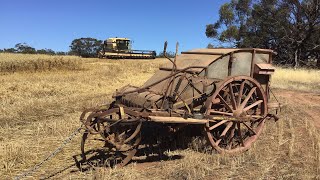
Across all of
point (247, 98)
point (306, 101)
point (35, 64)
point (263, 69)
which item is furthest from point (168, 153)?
point (35, 64)

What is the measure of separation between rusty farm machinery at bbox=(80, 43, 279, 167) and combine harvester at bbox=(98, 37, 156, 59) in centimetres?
3123

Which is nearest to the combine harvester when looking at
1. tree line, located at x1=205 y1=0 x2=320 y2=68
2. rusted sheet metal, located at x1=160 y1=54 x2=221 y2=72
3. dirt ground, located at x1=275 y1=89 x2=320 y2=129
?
tree line, located at x1=205 y1=0 x2=320 y2=68

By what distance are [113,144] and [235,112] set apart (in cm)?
228

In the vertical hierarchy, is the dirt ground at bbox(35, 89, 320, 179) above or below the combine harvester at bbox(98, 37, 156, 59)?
below

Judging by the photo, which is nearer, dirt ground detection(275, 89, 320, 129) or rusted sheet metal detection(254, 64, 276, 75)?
rusted sheet metal detection(254, 64, 276, 75)

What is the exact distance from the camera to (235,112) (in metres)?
6.80

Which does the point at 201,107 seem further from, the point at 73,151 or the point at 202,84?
the point at 73,151

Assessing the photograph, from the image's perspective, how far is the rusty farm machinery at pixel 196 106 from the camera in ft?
19.4

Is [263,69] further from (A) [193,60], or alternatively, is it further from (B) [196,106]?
(B) [196,106]

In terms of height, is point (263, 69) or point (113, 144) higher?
point (263, 69)

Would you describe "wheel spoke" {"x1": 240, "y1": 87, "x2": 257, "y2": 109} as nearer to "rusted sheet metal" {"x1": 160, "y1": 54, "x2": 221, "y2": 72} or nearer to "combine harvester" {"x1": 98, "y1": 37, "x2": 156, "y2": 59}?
"rusted sheet metal" {"x1": 160, "y1": 54, "x2": 221, "y2": 72}

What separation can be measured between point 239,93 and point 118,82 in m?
11.9

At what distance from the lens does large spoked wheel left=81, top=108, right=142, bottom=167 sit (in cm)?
568

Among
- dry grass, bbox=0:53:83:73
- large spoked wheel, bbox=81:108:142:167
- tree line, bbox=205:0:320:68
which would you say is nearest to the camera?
large spoked wheel, bbox=81:108:142:167
